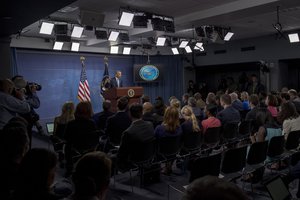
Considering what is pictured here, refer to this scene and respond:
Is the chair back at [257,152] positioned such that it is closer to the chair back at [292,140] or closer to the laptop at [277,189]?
the chair back at [292,140]

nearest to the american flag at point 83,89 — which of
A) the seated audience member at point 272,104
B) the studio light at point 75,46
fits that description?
the studio light at point 75,46

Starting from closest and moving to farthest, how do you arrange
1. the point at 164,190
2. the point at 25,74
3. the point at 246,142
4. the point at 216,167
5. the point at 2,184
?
the point at 2,184 < the point at 216,167 < the point at 164,190 < the point at 246,142 < the point at 25,74

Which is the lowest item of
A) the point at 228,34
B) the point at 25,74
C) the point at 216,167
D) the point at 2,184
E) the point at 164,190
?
the point at 164,190

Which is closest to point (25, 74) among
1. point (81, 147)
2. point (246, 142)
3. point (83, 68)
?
point (83, 68)

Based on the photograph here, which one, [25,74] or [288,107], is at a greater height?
[25,74]

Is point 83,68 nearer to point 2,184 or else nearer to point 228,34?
point 228,34

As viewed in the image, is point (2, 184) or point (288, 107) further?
point (288, 107)

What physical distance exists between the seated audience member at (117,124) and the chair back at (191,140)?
950mm

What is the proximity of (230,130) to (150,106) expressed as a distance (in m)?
1.47

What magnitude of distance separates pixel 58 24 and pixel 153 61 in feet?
21.0

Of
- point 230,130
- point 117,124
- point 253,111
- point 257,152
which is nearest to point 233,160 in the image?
point 257,152

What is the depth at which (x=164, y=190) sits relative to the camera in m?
4.07

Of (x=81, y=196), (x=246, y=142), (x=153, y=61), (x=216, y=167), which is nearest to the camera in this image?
(x=81, y=196)

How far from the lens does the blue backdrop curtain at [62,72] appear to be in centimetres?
976
